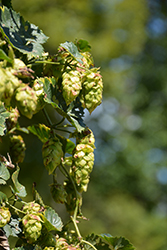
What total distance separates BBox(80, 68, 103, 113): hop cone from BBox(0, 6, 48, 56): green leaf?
0.08 meters

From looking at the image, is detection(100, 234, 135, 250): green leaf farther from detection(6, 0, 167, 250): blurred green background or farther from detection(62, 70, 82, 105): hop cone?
detection(6, 0, 167, 250): blurred green background

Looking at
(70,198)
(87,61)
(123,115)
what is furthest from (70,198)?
(123,115)

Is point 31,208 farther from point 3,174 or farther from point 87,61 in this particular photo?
point 87,61

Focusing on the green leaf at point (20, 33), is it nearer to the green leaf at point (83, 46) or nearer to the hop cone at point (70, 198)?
the green leaf at point (83, 46)

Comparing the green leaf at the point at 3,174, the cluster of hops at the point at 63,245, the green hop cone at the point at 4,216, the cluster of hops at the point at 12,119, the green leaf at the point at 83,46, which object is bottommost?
the green hop cone at the point at 4,216

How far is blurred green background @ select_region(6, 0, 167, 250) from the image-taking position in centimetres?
573

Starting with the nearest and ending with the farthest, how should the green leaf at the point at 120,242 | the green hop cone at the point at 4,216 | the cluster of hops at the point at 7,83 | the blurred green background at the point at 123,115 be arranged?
the cluster of hops at the point at 7,83 < the green hop cone at the point at 4,216 < the green leaf at the point at 120,242 < the blurred green background at the point at 123,115

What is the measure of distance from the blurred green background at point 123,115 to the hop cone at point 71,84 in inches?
175

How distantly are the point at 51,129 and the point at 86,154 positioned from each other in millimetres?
80

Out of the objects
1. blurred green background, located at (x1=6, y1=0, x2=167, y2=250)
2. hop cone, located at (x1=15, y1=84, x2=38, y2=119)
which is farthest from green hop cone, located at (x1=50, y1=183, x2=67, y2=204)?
blurred green background, located at (x1=6, y1=0, x2=167, y2=250)

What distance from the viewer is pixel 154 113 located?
6.78 m

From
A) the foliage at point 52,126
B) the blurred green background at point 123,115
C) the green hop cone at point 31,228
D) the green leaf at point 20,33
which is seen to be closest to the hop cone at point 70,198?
the foliage at point 52,126

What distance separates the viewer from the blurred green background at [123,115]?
5727 millimetres

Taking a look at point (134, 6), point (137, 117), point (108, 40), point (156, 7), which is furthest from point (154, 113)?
point (156, 7)
